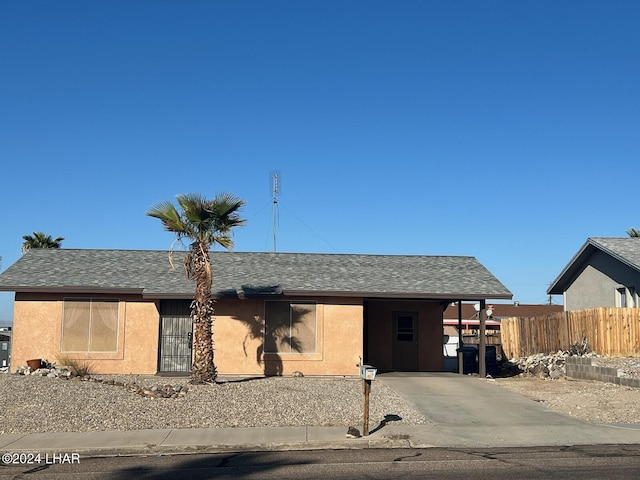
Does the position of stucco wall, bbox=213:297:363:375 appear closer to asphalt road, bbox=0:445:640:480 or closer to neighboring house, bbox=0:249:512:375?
neighboring house, bbox=0:249:512:375

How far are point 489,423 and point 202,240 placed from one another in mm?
8678

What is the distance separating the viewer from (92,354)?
2073 cm

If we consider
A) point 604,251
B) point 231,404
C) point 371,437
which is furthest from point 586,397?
point 604,251

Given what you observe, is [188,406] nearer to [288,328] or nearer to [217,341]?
[217,341]

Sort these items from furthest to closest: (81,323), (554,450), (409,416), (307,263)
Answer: (307,263) → (81,323) → (409,416) → (554,450)

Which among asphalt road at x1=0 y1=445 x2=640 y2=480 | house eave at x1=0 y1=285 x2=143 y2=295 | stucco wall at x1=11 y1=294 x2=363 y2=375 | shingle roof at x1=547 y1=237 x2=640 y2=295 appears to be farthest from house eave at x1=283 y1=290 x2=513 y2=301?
asphalt road at x1=0 y1=445 x2=640 y2=480

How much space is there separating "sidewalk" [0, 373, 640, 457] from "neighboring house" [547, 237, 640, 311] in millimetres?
13812

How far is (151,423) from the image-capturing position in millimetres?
13148

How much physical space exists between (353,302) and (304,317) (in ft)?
5.35

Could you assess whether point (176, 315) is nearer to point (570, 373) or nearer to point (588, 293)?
point (570, 373)

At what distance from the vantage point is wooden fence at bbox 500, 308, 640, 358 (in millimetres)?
22141

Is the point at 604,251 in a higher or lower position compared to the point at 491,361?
higher

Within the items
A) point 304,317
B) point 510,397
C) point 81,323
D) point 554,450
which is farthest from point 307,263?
point 554,450

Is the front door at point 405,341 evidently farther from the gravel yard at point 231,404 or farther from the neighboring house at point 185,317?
the gravel yard at point 231,404
